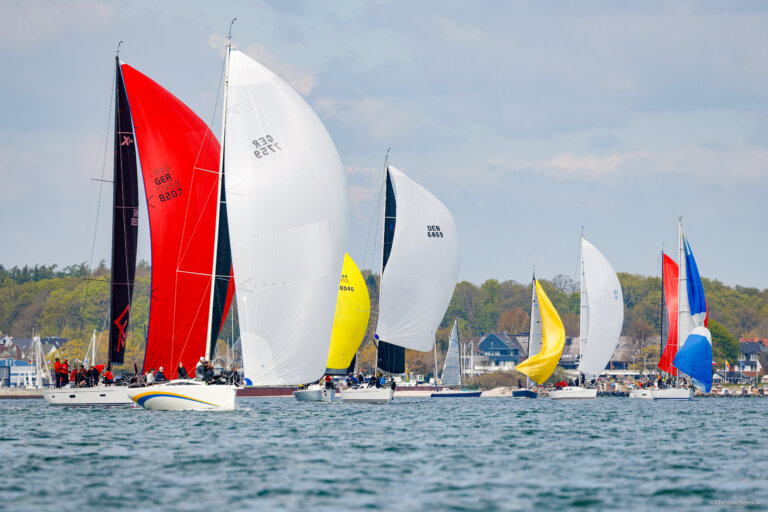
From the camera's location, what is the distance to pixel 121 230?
44.3 m

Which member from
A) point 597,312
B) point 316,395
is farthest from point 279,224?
point 597,312

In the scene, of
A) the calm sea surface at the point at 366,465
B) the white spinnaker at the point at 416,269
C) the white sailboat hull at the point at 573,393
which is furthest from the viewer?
the white sailboat hull at the point at 573,393

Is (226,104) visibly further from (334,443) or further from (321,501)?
(321,501)

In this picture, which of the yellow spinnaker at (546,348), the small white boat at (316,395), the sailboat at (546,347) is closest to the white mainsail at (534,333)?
the sailboat at (546,347)

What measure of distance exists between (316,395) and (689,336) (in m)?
26.6

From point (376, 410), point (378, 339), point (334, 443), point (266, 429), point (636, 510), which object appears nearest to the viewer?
point (636, 510)

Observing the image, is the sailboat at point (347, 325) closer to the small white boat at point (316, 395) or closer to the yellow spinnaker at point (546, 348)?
the small white boat at point (316, 395)

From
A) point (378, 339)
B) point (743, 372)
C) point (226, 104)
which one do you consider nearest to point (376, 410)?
point (378, 339)

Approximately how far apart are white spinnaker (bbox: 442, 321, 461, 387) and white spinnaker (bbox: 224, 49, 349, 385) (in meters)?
66.4

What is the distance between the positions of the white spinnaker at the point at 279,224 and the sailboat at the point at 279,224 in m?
0.03

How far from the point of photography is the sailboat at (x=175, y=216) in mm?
43938

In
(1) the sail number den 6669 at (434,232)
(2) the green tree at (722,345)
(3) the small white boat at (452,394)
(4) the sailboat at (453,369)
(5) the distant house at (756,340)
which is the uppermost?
(1) the sail number den 6669 at (434,232)

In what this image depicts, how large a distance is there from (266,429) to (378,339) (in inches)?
1002

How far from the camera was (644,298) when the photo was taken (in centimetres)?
18325
